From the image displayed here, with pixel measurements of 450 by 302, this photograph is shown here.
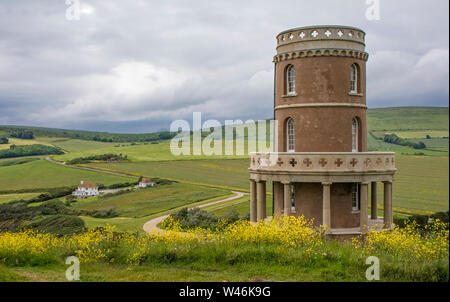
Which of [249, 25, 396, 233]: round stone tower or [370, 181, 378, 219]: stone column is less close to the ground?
[249, 25, 396, 233]: round stone tower

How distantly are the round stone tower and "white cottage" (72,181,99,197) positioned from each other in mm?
27874

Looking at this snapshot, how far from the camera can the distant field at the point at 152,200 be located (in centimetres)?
4628

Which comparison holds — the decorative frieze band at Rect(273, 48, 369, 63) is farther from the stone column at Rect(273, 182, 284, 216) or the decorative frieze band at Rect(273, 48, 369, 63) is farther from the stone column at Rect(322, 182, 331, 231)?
the stone column at Rect(273, 182, 284, 216)

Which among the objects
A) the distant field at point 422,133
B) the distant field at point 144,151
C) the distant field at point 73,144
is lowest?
the distant field at point 144,151

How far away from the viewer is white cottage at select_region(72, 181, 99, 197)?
47.8 m

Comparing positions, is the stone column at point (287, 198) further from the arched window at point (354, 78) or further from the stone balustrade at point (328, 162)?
the arched window at point (354, 78)

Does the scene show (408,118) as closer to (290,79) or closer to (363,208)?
(290,79)

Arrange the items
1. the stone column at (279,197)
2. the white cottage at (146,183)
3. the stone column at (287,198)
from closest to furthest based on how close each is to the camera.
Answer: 1. the stone column at (287,198)
2. the stone column at (279,197)
3. the white cottage at (146,183)

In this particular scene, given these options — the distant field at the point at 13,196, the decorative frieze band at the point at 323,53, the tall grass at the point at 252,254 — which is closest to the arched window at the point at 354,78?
the decorative frieze band at the point at 323,53

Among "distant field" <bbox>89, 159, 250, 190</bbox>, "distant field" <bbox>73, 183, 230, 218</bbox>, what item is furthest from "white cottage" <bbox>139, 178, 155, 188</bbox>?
"distant field" <bbox>89, 159, 250, 190</bbox>

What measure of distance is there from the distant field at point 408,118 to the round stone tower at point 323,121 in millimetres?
76039

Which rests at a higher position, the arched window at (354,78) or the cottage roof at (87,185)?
the arched window at (354,78)

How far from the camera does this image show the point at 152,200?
51594 millimetres
